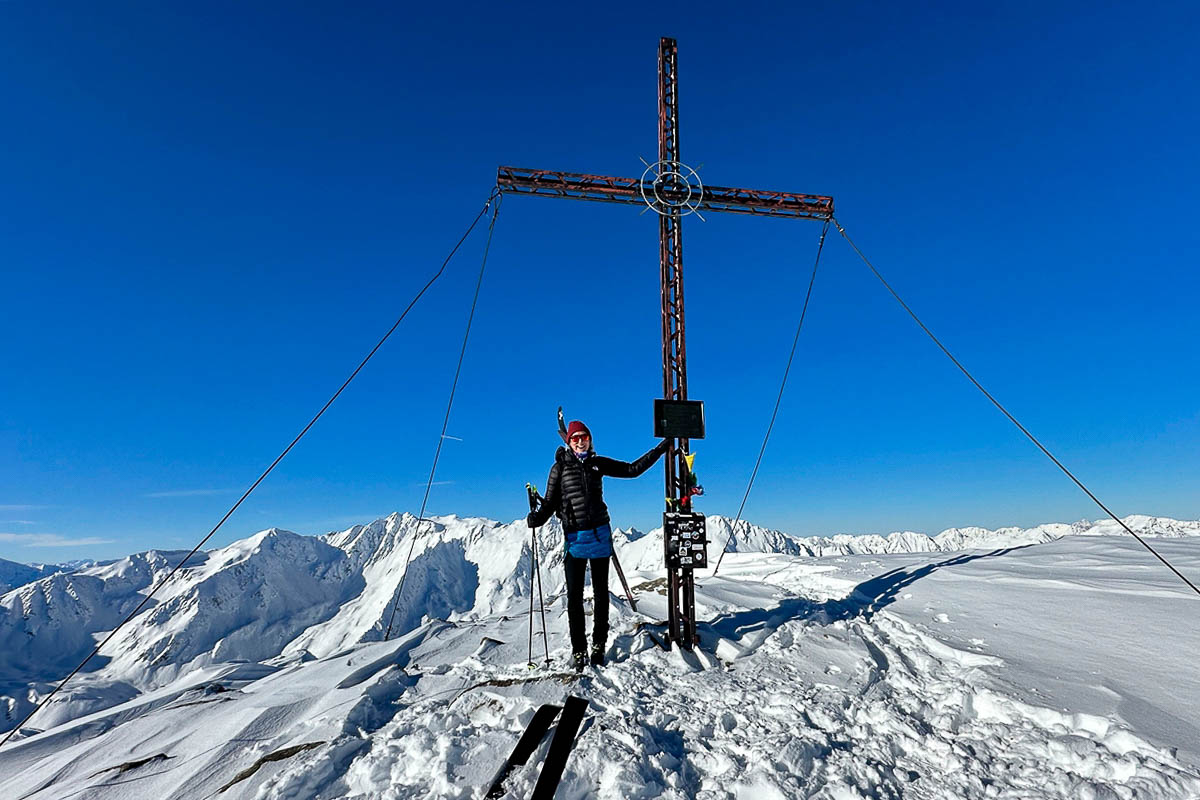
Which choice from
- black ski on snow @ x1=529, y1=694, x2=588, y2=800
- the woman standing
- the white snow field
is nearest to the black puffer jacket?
the woman standing

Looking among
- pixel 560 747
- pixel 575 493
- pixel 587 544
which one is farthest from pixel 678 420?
pixel 560 747

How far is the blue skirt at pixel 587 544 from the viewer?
24.2 ft

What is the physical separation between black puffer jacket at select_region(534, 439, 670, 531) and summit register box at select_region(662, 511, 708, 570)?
1478mm

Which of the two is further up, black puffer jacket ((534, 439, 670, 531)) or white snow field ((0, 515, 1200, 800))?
black puffer jacket ((534, 439, 670, 531))

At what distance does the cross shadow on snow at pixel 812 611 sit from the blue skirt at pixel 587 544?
314cm

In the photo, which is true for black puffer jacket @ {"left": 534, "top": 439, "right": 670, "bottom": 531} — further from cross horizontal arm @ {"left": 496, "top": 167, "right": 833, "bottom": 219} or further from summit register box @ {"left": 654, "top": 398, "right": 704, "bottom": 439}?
cross horizontal arm @ {"left": 496, "top": 167, "right": 833, "bottom": 219}

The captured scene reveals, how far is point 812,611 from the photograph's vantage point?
10.3 m

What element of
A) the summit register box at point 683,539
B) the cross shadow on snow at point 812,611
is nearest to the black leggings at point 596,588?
the summit register box at point 683,539

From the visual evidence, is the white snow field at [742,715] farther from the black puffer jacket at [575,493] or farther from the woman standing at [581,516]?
the black puffer jacket at [575,493]

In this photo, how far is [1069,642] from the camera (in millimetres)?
7168

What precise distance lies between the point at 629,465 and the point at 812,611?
549cm

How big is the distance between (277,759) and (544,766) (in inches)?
111

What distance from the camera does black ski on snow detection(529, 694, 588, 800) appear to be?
13.6 ft

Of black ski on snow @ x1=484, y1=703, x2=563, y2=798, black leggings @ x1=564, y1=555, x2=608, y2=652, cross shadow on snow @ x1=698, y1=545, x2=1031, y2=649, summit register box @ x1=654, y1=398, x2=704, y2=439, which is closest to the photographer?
black ski on snow @ x1=484, y1=703, x2=563, y2=798
